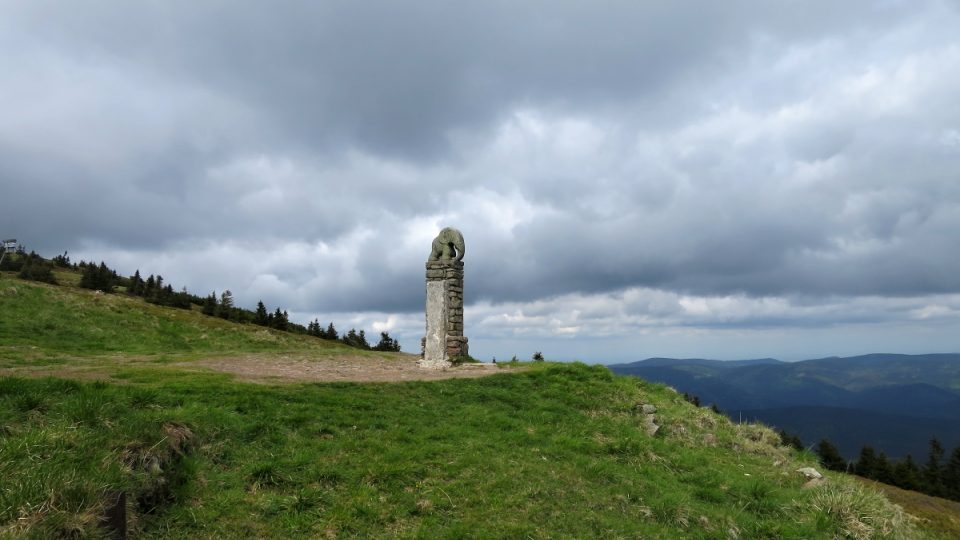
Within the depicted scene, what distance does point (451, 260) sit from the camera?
25516mm

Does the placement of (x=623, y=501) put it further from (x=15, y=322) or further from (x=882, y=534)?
(x=15, y=322)

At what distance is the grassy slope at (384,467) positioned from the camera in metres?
7.96

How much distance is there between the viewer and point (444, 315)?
24812 mm

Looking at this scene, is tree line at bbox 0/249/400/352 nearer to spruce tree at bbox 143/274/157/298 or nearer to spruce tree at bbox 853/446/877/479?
spruce tree at bbox 143/274/157/298

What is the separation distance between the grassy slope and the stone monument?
682cm

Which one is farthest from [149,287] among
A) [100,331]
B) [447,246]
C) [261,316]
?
[447,246]

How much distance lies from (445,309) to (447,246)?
3379 mm

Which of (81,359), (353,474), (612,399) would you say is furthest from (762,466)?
(81,359)

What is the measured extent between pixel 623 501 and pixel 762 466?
6.99m

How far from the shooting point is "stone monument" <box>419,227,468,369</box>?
24.8 metres

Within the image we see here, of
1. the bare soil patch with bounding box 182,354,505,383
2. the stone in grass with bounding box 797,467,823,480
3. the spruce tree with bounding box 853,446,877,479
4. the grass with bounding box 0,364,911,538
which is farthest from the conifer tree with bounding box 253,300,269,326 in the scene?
the spruce tree with bounding box 853,446,877,479

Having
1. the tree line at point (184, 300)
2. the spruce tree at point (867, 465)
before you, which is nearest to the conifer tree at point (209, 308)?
the tree line at point (184, 300)

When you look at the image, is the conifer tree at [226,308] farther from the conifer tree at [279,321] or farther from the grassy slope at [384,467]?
the grassy slope at [384,467]

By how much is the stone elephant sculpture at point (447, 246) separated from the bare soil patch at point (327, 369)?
5.54 metres
